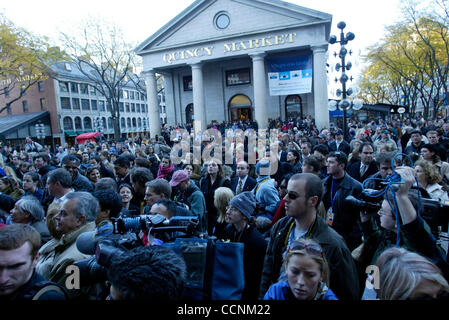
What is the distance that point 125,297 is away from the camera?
1.40 meters

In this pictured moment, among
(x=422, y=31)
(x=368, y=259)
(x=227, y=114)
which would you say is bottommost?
(x=368, y=259)

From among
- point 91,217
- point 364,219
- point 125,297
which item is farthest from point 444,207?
point 91,217

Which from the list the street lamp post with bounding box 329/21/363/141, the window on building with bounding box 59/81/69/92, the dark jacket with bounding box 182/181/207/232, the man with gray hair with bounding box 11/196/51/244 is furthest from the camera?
the window on building with bounding box 59/81/69/92

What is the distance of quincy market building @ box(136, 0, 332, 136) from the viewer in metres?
22.5

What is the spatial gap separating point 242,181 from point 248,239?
2718 mm

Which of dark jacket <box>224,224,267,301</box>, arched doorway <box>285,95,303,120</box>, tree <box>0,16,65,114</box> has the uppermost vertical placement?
tree <box>0,16,65,114</box>

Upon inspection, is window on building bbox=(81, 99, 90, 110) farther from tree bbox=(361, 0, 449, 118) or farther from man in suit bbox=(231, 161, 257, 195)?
man in suit bbox=(231, 161, 257, 195)

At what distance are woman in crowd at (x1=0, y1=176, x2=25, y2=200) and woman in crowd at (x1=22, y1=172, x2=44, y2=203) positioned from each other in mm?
147

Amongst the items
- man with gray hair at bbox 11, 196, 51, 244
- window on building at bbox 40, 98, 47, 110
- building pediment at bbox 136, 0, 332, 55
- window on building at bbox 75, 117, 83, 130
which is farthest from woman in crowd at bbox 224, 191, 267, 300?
window on building at bbox 75, 117, 83, 130

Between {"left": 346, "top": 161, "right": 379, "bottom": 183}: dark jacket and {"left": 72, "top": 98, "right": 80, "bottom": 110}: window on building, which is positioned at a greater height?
{"left": 72, "top": 98, "right": 80, "bottom": 110}: window on building

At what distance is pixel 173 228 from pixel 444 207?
196 centimetres

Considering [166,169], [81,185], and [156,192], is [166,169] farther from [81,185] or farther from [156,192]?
[156,192]

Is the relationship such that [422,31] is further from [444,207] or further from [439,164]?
[444,207]

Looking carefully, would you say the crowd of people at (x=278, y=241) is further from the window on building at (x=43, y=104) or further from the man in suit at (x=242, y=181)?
the window on building at (x=43, y=104)
